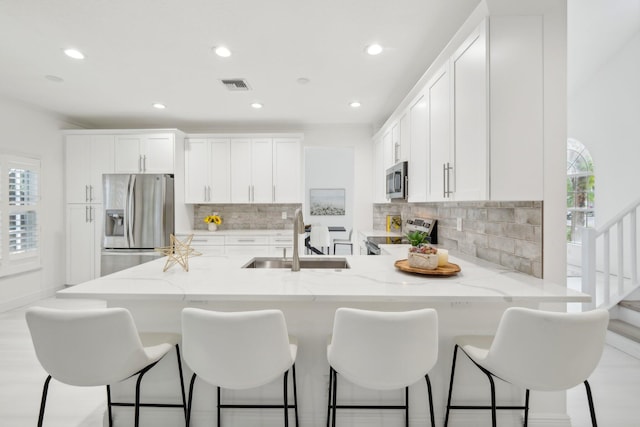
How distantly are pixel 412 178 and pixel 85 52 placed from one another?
2.94m

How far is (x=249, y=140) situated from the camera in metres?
4.64

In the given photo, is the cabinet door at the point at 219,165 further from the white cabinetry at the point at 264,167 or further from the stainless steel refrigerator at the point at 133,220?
the stainless steel refrigerator at the point at 133,220

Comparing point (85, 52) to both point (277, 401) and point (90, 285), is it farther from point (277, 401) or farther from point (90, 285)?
point (277, 401)

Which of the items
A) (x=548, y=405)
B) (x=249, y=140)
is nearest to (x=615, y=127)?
(x=548, y=405)

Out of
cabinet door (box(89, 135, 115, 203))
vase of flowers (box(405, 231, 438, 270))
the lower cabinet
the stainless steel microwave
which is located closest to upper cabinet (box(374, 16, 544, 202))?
vase of flowers (box(405, 231, 438, 270))

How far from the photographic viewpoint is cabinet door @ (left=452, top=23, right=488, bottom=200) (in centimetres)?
162

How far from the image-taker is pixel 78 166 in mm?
4414

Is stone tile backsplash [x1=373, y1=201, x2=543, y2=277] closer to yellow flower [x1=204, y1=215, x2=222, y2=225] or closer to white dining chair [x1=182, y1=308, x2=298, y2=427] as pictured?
white dining chair [x1=182, y1=308, x2=298, y2=427]

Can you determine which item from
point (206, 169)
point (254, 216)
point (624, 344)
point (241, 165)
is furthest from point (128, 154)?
point (624, 344)

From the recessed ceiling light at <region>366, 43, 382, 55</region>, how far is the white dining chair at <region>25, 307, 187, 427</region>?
240cm

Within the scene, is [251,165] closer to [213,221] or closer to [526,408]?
[213,221]

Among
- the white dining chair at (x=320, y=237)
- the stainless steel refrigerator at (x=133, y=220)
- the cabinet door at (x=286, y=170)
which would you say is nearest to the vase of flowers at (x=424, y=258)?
the white dining chair at (x=320, y=237)

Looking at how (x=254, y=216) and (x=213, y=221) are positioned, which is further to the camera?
(x=254, y=216)

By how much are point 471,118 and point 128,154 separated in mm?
4418
